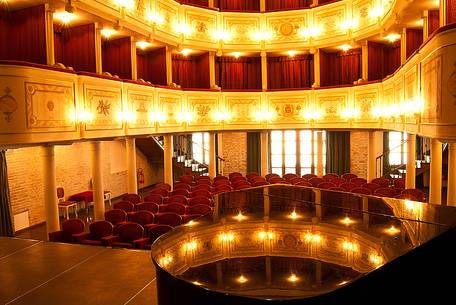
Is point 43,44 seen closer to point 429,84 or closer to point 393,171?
point 429,84

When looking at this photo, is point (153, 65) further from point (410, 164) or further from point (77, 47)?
point (410, 164)

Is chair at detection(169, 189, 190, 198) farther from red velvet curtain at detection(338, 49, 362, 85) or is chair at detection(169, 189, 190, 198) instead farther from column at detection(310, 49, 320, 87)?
red velvet curtain at detection(338, 49, 362, 85)

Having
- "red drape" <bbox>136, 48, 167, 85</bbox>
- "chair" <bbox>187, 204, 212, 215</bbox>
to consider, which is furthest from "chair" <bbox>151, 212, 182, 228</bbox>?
"red drape" <bbox>136, 48, 167, 85</bbox>

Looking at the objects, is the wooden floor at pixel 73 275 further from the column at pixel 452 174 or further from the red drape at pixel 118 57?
the red drape at pixel 118 57

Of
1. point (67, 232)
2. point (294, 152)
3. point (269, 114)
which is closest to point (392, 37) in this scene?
point (269, 114)

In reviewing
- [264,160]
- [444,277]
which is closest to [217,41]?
[264,160]

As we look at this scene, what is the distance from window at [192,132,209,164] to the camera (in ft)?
80.4

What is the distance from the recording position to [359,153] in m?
21.5

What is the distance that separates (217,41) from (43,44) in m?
9.49

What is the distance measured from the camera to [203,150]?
2448 centimetres

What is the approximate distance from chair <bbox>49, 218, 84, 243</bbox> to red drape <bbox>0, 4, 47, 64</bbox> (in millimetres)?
4459

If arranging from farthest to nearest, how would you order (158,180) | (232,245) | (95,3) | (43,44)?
(158,180) → (95,3) → (43,44) → (232,245)

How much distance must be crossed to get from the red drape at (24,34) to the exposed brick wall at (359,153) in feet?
53.0

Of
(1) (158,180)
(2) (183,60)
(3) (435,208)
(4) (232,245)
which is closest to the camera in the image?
(4) (232,245)
